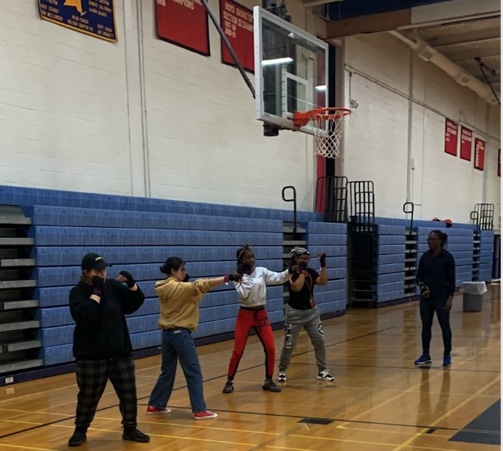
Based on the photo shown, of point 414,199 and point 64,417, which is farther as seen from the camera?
point 414,199

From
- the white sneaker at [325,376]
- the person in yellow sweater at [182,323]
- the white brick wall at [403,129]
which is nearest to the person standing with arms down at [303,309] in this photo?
the white sneaker at [325,376]

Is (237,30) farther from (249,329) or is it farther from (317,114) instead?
(249,329)

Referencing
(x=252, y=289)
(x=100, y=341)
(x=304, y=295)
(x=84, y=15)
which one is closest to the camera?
(x=100, y=341)

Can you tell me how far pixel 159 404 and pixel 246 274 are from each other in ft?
5.37

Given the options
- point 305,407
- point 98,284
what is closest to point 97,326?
point 98,284

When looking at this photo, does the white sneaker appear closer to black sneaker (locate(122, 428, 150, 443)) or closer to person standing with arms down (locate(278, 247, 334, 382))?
person standing with arms down (locate(278, 247, 334, 382))

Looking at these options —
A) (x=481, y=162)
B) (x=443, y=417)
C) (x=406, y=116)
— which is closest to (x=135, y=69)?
(x=443, y=417)

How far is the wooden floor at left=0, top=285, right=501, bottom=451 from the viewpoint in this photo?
5.14 meters

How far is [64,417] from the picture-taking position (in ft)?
19.8

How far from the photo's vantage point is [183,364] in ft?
18.8

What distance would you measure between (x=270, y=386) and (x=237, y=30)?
7539mm

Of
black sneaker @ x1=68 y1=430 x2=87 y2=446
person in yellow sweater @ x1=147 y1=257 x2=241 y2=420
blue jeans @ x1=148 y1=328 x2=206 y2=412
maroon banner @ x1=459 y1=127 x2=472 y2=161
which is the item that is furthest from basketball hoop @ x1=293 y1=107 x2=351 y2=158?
maroon banner @ x1=459 y1=127 x2=472 y2=161

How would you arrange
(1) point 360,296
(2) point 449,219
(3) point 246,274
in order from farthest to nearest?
(2) point 449,219, (1) point 360,296, (3) point 246,274

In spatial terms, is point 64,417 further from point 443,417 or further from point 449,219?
point 449,219
